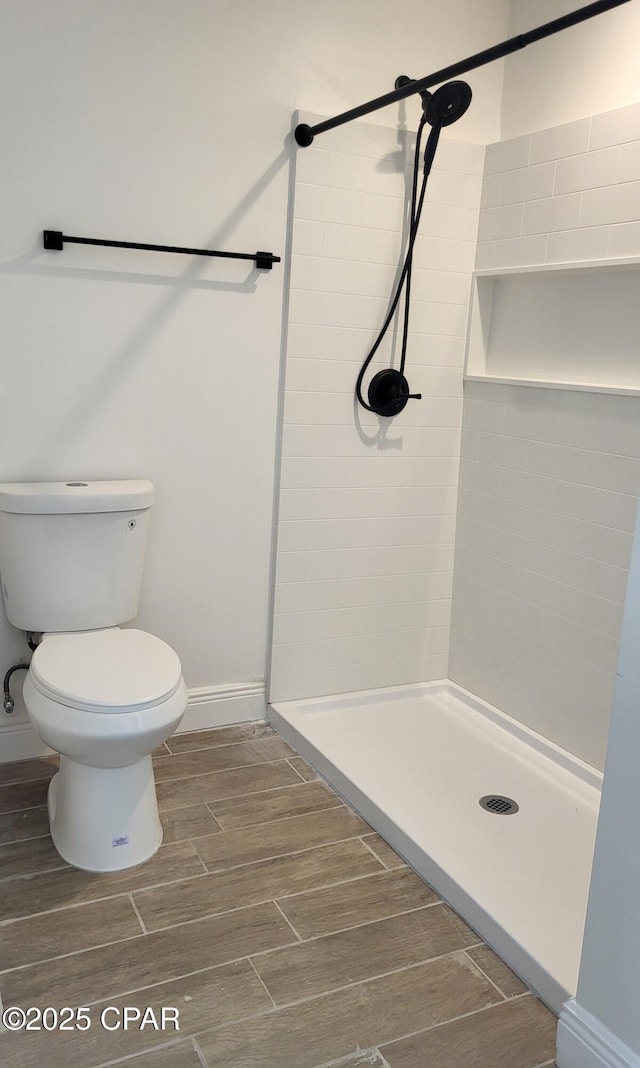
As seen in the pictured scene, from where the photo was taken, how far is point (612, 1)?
1612 millimetres

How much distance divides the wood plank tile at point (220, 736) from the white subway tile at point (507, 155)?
189 cm

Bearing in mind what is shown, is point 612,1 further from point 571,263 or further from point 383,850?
point 383,850

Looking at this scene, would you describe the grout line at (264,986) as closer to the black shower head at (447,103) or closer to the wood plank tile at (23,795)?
the wood plank tile at (23,795)

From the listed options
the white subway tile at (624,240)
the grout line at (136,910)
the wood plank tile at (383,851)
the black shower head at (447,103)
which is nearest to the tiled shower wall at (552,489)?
the white subway tile at (624,240)

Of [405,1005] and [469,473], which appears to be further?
[469,473]

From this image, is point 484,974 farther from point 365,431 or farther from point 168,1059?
point 365,431

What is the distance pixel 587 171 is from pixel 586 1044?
2.05m

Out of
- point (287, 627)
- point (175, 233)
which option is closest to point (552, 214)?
point (175, 233)

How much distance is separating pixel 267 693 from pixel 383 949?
3.68ft

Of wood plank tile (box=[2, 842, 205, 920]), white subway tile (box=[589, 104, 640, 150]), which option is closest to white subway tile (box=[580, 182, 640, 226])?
white subway tile (box=[589, 104, 640, 150])

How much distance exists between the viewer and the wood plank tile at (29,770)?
2408mm

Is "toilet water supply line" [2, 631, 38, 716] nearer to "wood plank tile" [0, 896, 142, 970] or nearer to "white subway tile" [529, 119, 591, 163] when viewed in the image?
"wood plank tile" [0, 896, 142, 970]

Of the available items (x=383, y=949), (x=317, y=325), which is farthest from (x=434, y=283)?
(x=383, y=949)

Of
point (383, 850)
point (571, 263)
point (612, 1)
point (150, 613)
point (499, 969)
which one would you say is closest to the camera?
point (612, 1)
